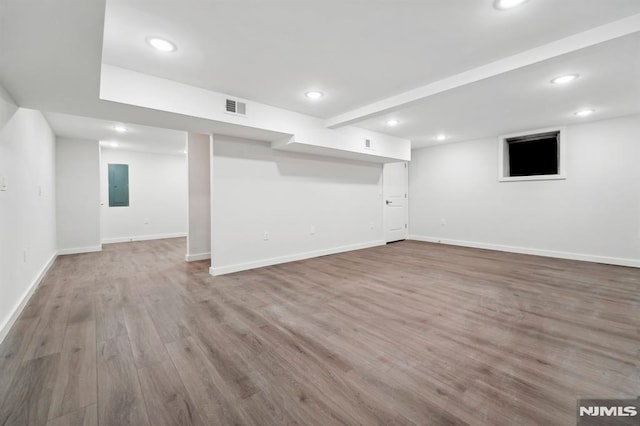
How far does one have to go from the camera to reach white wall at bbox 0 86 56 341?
222 centimetres

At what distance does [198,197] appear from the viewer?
4.97 m

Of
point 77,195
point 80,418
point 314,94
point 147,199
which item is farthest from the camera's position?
point 147,199

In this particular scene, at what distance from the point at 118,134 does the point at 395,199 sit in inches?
246

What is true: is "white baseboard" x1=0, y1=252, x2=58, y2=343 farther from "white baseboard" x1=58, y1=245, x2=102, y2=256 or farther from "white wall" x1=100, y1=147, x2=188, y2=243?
"white wall" x1=100, y1=147, x2=188, y2=243

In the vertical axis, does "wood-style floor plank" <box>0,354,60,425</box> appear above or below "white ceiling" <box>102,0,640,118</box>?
below

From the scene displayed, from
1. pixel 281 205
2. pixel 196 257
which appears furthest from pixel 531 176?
pixel 196 257

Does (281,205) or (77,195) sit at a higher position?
(77,195)

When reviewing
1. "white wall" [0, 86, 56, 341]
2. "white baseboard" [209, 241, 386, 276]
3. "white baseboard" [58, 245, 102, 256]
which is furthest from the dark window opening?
"white baseboard" [58, 245, 102, 256]

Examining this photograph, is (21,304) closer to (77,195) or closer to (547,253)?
(77,195)

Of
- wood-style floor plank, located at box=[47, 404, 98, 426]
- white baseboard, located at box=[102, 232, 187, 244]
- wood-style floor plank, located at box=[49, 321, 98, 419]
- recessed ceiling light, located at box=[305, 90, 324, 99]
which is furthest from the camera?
white baseboard, located at box=[102, 232, 187, 244]

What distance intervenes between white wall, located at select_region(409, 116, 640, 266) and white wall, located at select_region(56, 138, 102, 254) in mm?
7523

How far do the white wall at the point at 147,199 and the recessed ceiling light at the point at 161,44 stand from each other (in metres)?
5.99

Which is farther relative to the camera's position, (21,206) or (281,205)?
(281,205)

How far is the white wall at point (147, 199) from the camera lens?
6.70 meters
